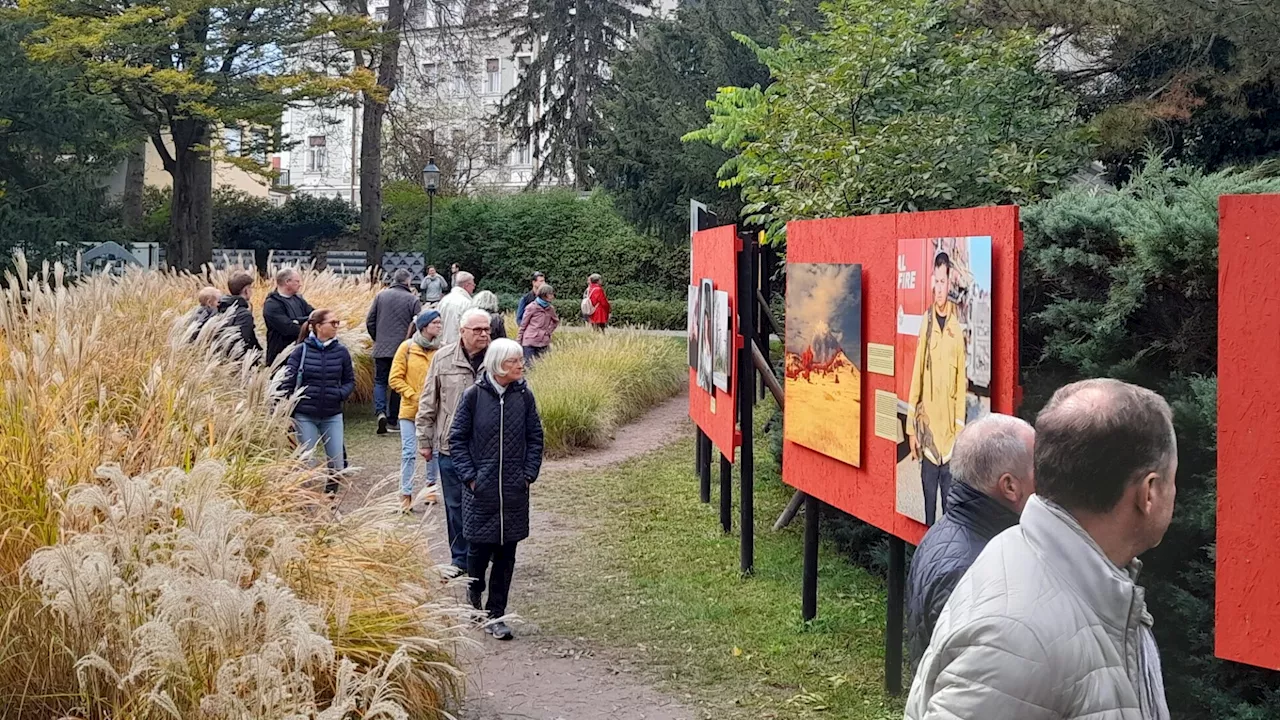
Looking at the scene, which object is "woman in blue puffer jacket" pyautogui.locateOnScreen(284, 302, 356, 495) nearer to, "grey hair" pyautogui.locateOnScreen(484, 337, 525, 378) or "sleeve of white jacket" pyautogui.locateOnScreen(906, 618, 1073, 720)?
"grey hair" pyautogui.locateOnScreen(484, 337, 525, 378)

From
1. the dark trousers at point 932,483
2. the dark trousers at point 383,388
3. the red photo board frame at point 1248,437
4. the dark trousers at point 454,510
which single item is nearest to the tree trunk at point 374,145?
the dark trousers at point 383,388

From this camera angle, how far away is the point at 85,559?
13.1 ft

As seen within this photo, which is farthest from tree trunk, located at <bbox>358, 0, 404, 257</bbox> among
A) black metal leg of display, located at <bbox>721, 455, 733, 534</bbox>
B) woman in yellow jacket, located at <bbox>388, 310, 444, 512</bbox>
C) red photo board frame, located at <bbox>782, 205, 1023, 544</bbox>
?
red photo board frame, located at <bbox>782, 205, 1023, 544</bbox>

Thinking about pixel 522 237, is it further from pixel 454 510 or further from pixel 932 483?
pixel 932 483

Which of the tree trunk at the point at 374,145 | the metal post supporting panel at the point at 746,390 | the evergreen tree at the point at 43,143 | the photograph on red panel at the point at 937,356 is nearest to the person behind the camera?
the photograph on red panel at the point at 937,356

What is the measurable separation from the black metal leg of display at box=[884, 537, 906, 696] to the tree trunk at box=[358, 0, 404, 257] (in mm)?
30834

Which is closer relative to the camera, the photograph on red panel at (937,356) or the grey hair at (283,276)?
the photograph on red panel at (937,356)

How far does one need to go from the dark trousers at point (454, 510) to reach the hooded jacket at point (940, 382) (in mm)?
3310

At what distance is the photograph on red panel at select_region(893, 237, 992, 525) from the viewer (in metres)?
4.96

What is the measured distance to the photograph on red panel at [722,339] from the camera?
348 inches

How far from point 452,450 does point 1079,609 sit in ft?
17.7

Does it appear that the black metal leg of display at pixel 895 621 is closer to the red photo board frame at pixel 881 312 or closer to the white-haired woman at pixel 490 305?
the red photo board frame at pixel 881 312

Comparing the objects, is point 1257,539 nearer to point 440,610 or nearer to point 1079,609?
point 1079,609

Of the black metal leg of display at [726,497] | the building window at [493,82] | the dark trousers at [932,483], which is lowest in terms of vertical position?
the black metal leg of display at [726,497]
